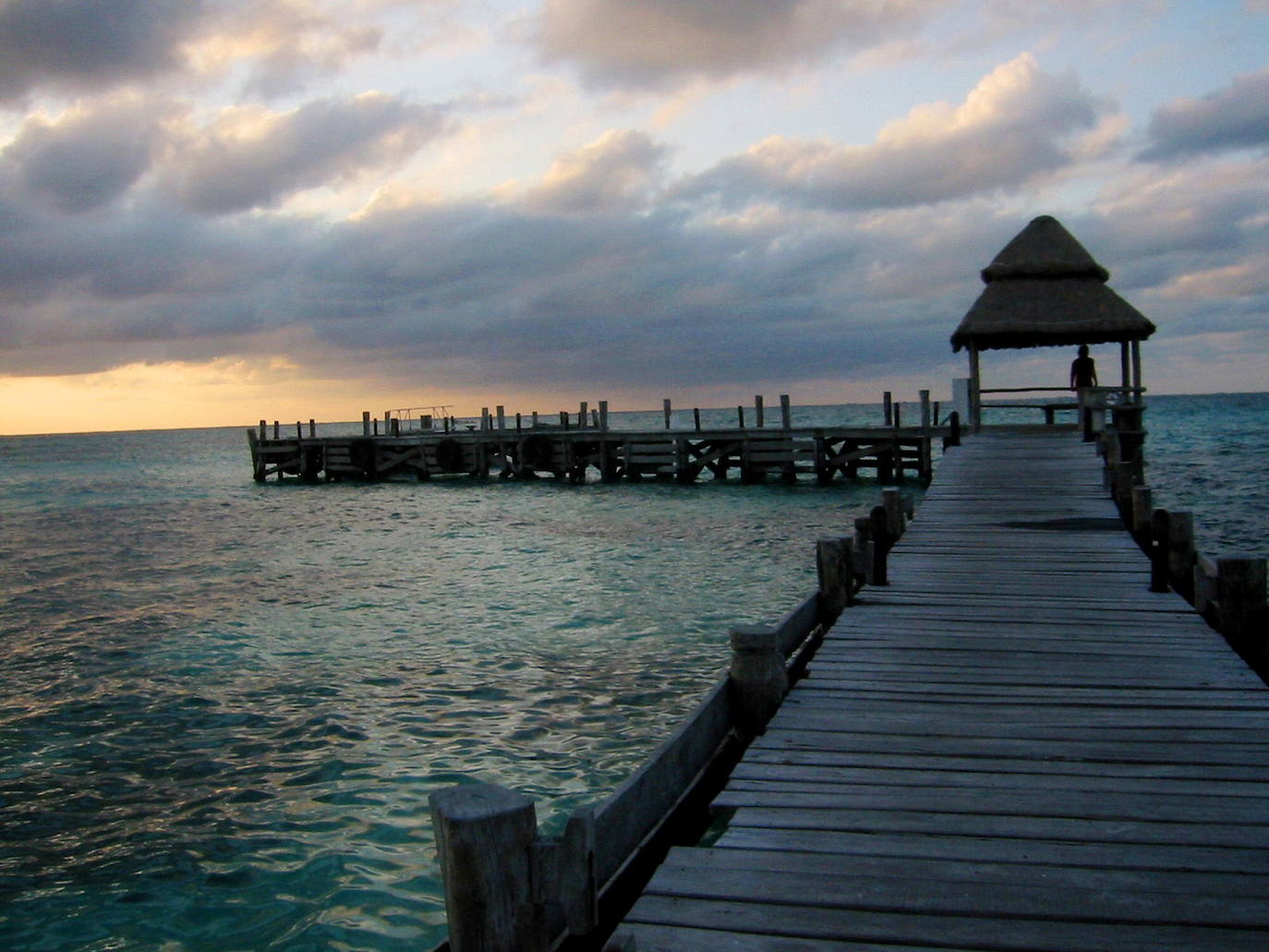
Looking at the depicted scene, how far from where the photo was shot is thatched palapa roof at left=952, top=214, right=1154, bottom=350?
2094cm

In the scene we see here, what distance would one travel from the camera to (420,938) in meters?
5.59

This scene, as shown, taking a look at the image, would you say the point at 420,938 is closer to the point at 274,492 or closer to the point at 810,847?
the point at 810,847

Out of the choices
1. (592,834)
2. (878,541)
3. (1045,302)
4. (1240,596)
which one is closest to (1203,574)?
(1240,596)

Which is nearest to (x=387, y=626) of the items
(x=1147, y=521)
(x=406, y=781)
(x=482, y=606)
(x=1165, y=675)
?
(x=482, y=606)

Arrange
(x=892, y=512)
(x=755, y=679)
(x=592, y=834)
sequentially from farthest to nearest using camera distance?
(x=892, y=512)
(x=755, y=679)
(x=592, y=834)

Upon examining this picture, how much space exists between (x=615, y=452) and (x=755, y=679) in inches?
1239

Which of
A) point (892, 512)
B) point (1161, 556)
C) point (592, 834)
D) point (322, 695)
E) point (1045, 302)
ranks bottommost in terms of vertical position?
point (322, 695)

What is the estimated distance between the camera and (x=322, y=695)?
1017cm

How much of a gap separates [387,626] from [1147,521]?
919cm

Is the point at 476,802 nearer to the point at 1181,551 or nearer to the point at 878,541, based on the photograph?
the point at 878,541

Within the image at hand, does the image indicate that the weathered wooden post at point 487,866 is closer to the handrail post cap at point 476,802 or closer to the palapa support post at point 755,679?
the handrail post cap at point 476,802

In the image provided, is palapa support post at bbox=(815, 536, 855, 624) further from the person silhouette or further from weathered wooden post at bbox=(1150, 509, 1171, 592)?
the person silhouette

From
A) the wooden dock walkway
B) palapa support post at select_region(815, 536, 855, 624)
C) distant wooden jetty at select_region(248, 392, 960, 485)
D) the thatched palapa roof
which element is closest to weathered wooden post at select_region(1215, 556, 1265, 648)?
the wooden dock walkway

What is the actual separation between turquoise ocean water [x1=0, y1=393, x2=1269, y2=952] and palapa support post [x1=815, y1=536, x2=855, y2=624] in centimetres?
203
